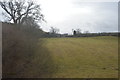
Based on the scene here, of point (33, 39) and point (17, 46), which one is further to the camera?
point (33, 39)

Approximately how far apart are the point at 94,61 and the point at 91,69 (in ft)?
10.9

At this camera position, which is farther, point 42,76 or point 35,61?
point 35,61

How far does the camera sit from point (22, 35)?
1612cm

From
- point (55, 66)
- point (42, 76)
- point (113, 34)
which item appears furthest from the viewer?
point (113, 34)

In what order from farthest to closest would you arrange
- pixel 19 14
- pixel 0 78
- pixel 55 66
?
pixel 19 14 < pixel 55 66 < pixel 0 78

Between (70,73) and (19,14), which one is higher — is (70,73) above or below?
below

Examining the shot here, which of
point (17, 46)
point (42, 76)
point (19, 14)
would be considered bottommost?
point (42, 76)

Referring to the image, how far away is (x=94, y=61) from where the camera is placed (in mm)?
20156

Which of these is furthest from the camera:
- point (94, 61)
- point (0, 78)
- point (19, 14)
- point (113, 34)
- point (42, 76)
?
point (113, 34)

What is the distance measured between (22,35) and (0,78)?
12.5 feet

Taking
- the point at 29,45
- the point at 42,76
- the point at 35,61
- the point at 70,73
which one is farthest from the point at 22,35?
the point at 70,73

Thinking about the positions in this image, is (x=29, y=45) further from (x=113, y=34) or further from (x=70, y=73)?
(x=113, y=34)

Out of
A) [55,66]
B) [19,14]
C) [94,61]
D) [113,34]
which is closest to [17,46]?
[55,66]

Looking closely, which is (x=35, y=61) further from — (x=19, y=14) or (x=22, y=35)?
(x=19, y=14)
